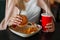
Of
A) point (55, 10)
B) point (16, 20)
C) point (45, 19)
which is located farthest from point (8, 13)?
point (55, 10)

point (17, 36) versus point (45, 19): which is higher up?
point (45, 19)

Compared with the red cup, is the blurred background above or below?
below

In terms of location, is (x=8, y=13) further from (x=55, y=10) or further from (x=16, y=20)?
(x=55, y=10)

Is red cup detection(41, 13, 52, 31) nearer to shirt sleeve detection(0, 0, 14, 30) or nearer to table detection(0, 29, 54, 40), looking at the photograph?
table detection(0, 29, 54, 40)

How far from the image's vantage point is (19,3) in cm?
101

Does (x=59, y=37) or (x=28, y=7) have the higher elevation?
(x=28, y=7)

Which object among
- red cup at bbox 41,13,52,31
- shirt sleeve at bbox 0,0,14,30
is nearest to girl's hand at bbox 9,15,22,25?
shirt sleeve at bbox 0,0,14,30

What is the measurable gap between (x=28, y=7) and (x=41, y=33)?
387 mm

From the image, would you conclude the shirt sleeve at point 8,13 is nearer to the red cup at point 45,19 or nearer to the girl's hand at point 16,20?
the girl's hand at point 16,20

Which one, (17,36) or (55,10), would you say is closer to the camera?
(17,36)

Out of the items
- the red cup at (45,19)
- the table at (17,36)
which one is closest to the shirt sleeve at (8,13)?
the table at (17,36)

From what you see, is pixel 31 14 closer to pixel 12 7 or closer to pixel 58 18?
pixel 12 7

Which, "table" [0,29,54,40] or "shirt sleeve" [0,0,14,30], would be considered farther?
"shirt sleeve" [0,0,14,30]

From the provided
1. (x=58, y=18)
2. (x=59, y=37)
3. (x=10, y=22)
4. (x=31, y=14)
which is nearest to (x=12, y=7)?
(x=10, y=22)
